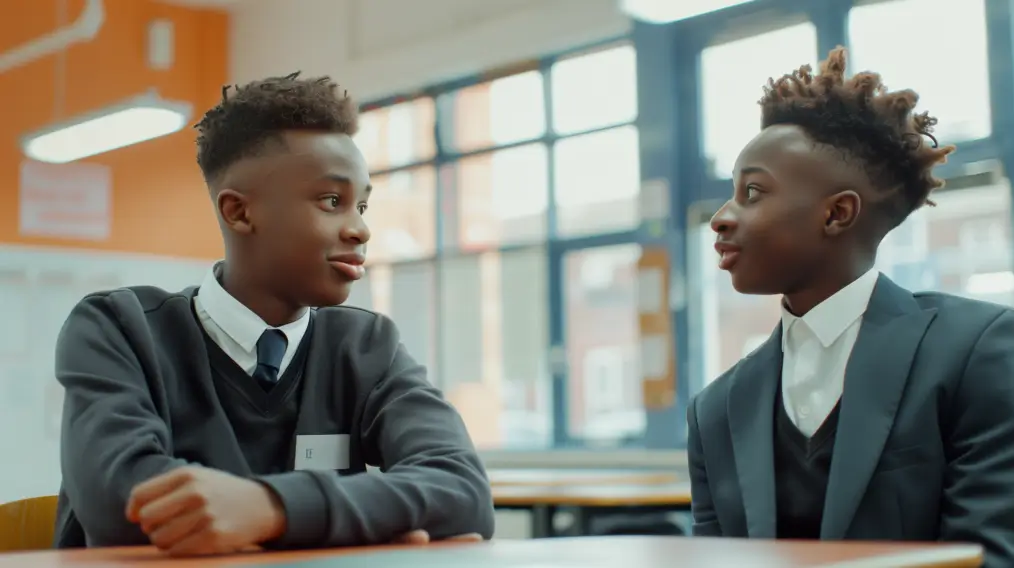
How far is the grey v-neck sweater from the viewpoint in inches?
47.3

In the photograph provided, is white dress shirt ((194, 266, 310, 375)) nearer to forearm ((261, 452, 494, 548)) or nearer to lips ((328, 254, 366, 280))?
lips ((328, 254, 366, 280))

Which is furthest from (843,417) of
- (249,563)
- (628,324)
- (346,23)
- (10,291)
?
(346,23)

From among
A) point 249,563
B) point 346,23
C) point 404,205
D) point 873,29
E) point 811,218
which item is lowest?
point 249,563

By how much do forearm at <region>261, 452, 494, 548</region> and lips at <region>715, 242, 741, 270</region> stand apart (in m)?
0.47

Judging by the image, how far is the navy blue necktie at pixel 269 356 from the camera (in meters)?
1.48

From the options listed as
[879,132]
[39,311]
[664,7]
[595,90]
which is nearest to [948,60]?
[664,7]

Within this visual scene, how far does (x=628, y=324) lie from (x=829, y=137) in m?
4.74

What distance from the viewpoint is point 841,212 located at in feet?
5.01

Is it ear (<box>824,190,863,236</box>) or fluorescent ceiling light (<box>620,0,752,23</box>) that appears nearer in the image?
ear (<box>824,190,863,236</box>)

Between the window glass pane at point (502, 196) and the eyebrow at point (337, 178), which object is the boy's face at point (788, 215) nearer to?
the eyebrow at point (337, 178)

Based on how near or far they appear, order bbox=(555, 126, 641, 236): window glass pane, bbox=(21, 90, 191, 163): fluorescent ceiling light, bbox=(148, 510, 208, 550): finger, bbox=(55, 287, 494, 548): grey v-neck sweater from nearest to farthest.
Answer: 1. bbox=(148, 510, 208, 550): finger
2. bbox=(55, 287, 494, 548): grey v-neck sweater
3. bbox=(21, 90, 191, 163): fluorescent ceiling light
4. bbox=(555, 126, 641, 236): window glass pane

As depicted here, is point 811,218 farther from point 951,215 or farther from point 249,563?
point 951,215

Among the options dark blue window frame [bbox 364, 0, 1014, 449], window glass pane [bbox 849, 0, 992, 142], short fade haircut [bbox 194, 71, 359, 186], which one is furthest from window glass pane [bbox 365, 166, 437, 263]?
short fade haircut [bbox 194, 71, 359, 186]

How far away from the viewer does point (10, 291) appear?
6336mm
